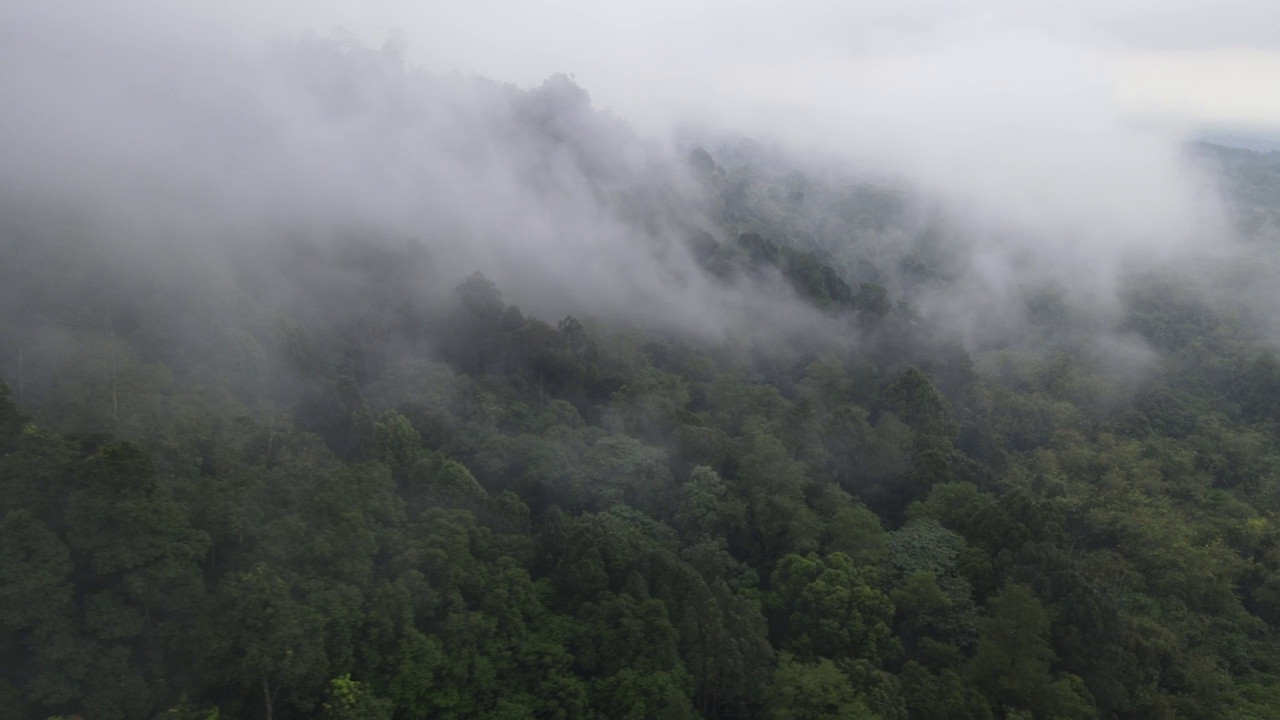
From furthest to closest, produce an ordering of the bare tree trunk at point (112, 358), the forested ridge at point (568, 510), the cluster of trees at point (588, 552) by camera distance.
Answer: the bare tree trunk at point (112, 358), the forested ridge at point (568, 510), the cluster of trees at point (588, 552)

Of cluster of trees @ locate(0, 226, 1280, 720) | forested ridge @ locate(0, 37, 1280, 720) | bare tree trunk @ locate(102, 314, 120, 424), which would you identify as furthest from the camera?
bare tree trunk @ locate(102, 314, 120, 424)

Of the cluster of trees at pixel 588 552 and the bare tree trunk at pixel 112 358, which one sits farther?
the bare tree trunk at pixel 112 358

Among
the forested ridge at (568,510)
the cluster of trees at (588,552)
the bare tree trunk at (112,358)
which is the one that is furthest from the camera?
the bare tree trunk at (112,358)

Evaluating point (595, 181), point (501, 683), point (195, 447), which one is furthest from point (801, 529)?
point (595, 181)

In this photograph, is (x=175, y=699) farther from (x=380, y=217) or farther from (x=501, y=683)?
(x=380, y=217)

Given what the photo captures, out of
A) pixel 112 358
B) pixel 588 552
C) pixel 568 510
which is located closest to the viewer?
pixel 588 552

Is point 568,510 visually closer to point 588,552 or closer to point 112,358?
point 588,552

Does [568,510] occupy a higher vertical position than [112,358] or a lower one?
lower

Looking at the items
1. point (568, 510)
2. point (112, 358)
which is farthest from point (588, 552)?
point (112, 358)

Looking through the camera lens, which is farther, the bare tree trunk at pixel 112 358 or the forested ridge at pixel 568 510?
the bare tree trunk at pixel 112 358
